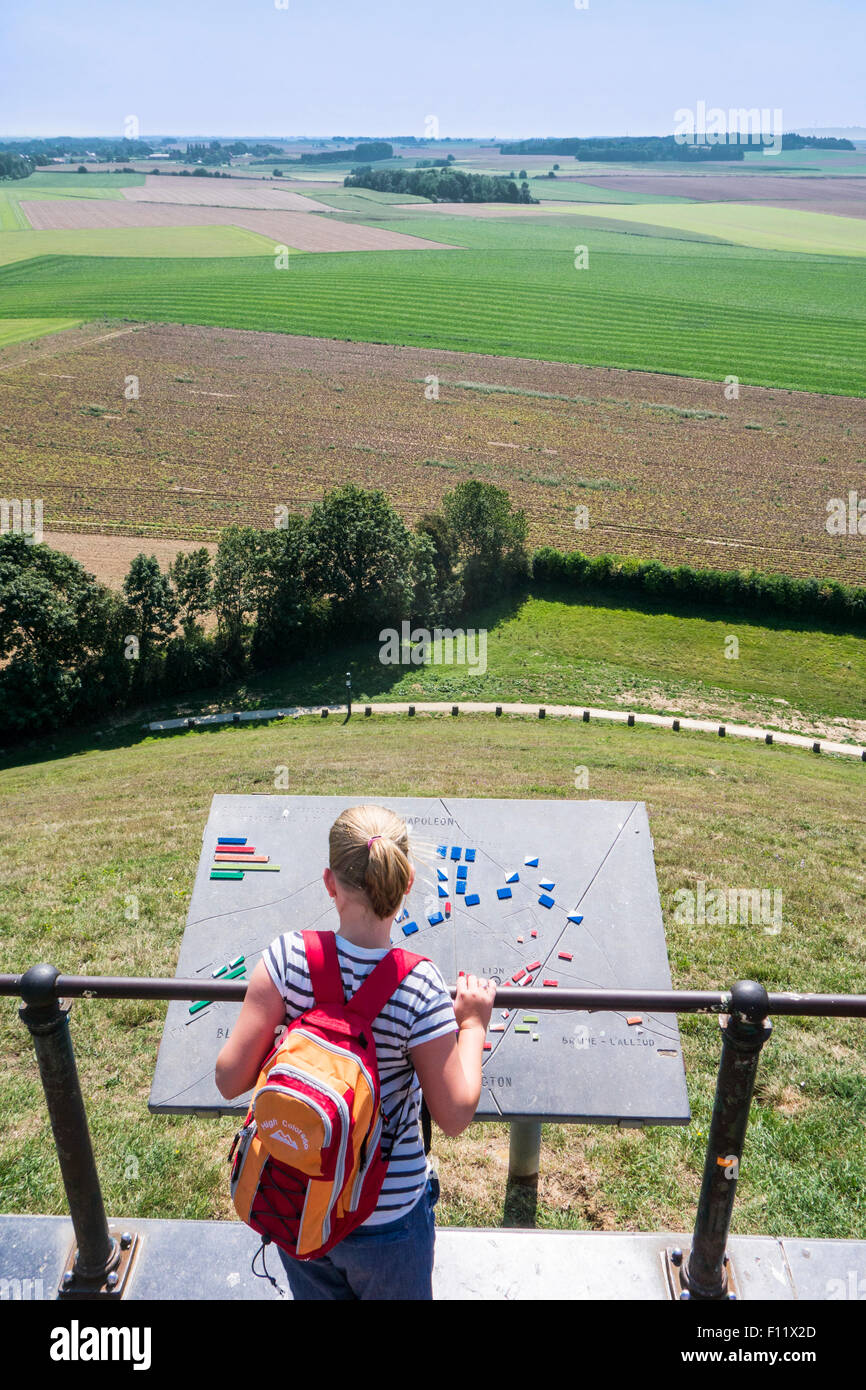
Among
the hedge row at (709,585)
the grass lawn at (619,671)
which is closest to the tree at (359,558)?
the grass lawn at (619,671)

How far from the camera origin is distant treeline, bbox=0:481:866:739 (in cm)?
3262

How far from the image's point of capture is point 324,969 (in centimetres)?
346

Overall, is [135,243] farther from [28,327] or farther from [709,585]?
[709,585]

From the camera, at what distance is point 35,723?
106ft

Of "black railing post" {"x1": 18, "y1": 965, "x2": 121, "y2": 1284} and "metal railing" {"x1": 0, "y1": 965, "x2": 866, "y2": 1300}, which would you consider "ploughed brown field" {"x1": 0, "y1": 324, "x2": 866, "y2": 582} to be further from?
"black railing post" {"x1": 18, "y1": 965, "x2": 121, "y2": 1284}

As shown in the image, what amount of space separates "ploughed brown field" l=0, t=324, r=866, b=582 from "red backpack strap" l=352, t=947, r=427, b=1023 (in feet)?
142

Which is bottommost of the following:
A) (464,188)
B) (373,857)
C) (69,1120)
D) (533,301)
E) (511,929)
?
(511,929)

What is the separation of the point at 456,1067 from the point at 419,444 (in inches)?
2356

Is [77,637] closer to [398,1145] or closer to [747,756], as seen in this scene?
[747,756]

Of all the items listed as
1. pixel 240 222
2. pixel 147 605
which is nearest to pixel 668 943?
pixel 147 605

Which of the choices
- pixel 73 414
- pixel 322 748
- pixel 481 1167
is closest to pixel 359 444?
pixel 73 414

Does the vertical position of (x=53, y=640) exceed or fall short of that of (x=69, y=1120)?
it falls short

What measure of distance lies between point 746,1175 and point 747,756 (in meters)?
21.8

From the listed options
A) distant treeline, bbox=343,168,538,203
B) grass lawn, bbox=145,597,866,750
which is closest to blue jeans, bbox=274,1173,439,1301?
grass lawn, bbox=145,597,866,750
